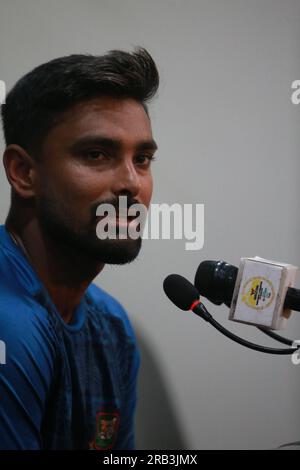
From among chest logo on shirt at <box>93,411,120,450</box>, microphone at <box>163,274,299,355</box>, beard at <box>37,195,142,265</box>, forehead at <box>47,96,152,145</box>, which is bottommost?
chest logo on shirt at <box>93,411,120,450</box>

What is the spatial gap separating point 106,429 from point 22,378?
0.75 feet

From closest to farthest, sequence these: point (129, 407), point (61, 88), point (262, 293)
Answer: point (262, 293)
point (61, 88)
point (129, 407)

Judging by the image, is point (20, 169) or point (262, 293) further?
point (20, 169)

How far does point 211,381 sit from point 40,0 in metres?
0.82

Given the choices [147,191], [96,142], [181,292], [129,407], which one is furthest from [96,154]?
[129,407]

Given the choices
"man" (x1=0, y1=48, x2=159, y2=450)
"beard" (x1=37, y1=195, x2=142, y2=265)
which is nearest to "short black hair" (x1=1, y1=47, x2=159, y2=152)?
"man" (x1=0, y1=48, x2=159, y2=450)

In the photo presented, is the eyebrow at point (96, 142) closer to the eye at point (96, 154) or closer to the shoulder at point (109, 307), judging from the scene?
the eye at point (96, 154)

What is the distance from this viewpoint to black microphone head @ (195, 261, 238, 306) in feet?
2.88

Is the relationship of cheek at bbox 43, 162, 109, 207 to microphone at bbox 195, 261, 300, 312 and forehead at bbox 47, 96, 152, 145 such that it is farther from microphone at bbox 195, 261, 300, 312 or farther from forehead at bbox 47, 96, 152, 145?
microphone at bbox 195, 261, 300, 312

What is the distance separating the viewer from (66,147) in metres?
0.98

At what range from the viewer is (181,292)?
903 millimetres

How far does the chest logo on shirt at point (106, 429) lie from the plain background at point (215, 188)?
2.6 inches

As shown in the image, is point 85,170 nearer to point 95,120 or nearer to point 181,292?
point 95,120

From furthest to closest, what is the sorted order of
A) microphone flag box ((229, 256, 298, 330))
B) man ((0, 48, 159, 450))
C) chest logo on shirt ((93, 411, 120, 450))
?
chest logo on shirt ((93, 411, 120, 450)) < man ((0, 48, 159, 450)) < microphone flag box ((229, 256, 298, 330))
